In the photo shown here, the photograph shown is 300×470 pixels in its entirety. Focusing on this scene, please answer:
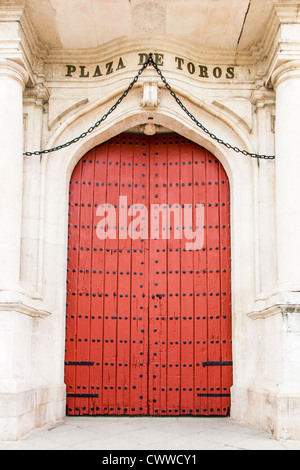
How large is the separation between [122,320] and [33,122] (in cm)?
244

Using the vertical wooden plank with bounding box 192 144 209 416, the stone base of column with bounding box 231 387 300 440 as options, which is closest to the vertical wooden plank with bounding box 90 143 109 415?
the vertical wooden plank with bounding box 192 144 209 416

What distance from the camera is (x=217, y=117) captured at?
679cm

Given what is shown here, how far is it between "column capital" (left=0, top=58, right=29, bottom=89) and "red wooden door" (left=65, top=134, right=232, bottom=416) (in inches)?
52.5

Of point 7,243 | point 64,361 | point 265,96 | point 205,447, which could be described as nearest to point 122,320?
point 64,361

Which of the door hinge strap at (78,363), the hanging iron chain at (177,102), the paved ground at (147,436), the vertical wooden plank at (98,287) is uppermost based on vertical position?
the hanging iron chain at (177,102)

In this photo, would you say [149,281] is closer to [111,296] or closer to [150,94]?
[111,296]

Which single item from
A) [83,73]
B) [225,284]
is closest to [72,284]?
[225,284]

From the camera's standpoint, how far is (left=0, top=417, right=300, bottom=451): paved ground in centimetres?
485

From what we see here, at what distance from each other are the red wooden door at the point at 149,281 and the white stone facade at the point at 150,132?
0.21m

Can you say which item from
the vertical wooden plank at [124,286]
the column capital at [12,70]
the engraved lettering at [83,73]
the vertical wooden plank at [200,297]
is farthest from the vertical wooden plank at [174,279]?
the column capital at [12,70]

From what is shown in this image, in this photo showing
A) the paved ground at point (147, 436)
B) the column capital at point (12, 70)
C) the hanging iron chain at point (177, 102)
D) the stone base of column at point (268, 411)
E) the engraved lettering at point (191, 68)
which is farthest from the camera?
the engraved lettering at point (191, 68)

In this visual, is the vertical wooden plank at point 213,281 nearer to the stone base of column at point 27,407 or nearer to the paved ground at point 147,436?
the paved ground at point 147,436

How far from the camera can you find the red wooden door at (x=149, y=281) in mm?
6539

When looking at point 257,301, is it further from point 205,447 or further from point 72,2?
point 72,2
